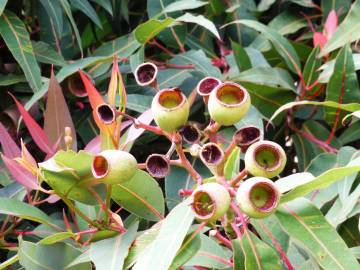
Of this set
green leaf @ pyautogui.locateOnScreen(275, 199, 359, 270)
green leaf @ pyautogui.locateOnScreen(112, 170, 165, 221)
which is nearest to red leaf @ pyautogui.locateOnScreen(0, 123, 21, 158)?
green leaf @ pyautogui.locateOnScreen(112, 170, 165, 221)

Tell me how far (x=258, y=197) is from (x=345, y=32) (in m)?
0.64

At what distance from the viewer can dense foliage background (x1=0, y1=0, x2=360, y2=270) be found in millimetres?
750

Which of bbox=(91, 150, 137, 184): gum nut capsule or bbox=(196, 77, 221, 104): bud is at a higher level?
bbox=(196, 77, 221, 104): bud

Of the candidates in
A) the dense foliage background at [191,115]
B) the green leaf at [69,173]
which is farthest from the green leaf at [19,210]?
the green leaf at [69,173]

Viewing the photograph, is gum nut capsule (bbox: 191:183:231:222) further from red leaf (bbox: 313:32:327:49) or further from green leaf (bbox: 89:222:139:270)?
red leaf (bbox: 313:32:327:49)

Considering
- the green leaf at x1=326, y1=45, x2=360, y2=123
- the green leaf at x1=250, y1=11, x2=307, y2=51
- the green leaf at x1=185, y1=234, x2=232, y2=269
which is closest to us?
the green leaf at x1=185, y1=234, x2=232, y2=269

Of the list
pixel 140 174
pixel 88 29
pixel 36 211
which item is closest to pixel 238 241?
pixel 140 174

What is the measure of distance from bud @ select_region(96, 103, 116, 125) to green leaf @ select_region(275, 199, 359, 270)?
8.8 inches

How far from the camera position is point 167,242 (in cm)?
69

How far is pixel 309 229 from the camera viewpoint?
0.73 m

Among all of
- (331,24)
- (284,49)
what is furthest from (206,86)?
(331,24)

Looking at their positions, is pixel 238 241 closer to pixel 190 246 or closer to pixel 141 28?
pixel 190 246

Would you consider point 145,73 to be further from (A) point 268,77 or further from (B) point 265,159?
(A) point 268,77

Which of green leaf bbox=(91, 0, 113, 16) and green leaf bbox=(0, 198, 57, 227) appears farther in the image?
green leaf bbox=(91, 0, 113, 16)
